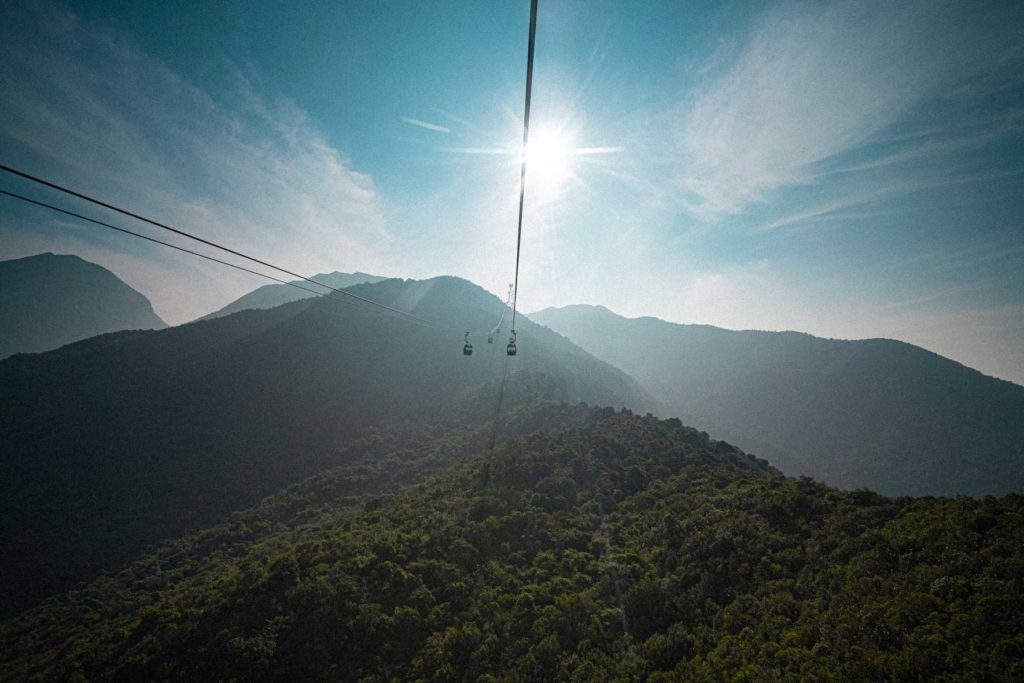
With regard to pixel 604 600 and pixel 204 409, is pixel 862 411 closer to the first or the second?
pixel 604 600

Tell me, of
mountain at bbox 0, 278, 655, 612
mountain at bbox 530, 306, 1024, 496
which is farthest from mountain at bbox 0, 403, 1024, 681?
mountain at bbox 530, 306, 1024, 496

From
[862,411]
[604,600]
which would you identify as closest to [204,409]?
[604,600]

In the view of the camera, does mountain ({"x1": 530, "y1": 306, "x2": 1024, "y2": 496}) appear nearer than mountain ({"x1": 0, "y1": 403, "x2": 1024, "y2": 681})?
No

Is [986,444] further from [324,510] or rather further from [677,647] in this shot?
[324,510]

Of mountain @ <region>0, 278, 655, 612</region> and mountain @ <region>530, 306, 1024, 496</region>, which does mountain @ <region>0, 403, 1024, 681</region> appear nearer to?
mountain @ <region>0, 278, 655, 612</region>

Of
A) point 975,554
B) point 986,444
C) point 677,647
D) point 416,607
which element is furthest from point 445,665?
point 986,444

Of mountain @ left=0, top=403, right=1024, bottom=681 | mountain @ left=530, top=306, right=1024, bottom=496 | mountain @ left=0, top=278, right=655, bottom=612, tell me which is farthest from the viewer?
mountain @ left=530, top=306, right=1024, bottom=496

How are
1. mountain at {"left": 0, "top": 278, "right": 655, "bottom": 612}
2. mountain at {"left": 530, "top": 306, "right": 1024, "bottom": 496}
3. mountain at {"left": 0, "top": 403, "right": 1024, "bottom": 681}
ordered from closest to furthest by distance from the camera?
1. mountain at {"left": 0, "top": 403, "right": 1024, "bottom": 681}
2. mountain at {"left": 0, "top": 278, "right": 655, "bottom": 612}
3. mountain at {"left": 530, "top": 306, "right": 1024, "bottom": 496}
